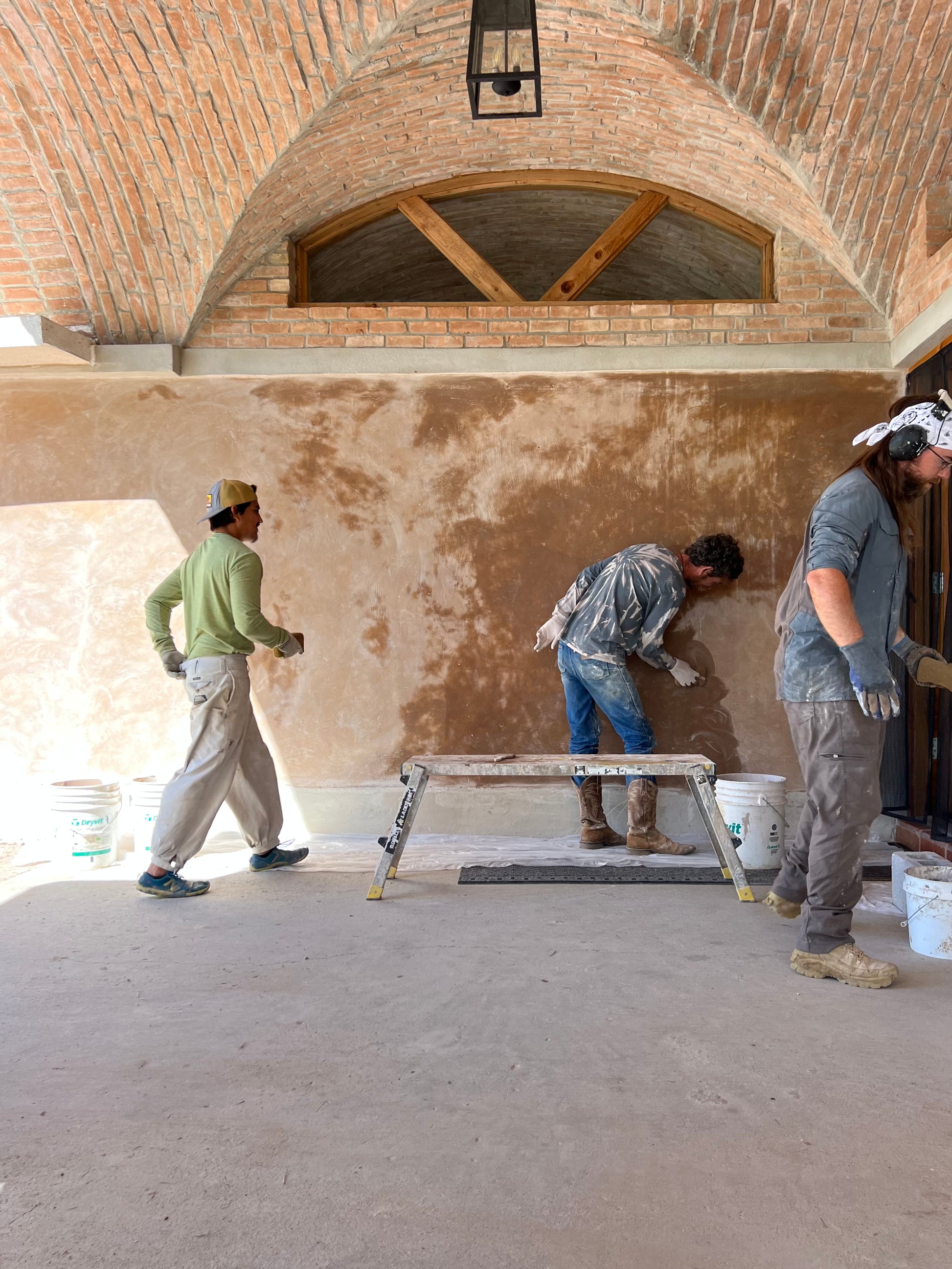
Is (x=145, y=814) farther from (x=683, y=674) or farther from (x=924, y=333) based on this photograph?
(x=924, y=333)

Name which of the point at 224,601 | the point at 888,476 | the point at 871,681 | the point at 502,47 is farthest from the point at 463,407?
the point at 871,681

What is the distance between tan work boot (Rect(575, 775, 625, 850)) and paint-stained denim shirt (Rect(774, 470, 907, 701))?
2.10 meters

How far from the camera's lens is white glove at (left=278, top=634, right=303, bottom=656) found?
466cm

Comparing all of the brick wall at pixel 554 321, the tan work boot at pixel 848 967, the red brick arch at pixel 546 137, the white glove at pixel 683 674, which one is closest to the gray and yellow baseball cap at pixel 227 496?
the brick wall at pixel 554 321

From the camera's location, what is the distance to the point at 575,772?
431cm

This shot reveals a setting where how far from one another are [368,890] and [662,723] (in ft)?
6.97

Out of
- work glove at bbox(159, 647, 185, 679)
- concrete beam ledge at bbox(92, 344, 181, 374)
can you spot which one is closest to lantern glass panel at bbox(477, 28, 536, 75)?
concrete beam ledge at bbox(92, 344, 181, 374)

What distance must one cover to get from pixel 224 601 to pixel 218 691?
419 millimetres

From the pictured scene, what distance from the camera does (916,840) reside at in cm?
508

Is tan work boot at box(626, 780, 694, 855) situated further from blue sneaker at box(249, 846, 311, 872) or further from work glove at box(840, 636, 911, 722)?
work glove at box(840, 636, 911, 722)

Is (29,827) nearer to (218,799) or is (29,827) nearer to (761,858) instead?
(218,799)

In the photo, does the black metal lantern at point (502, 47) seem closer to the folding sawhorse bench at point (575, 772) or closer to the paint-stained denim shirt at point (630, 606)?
the paint-stained denim shirt at point (630, 606)

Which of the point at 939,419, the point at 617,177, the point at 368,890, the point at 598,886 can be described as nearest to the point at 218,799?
the point at 368,890

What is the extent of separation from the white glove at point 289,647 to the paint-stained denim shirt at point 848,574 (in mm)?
2333
